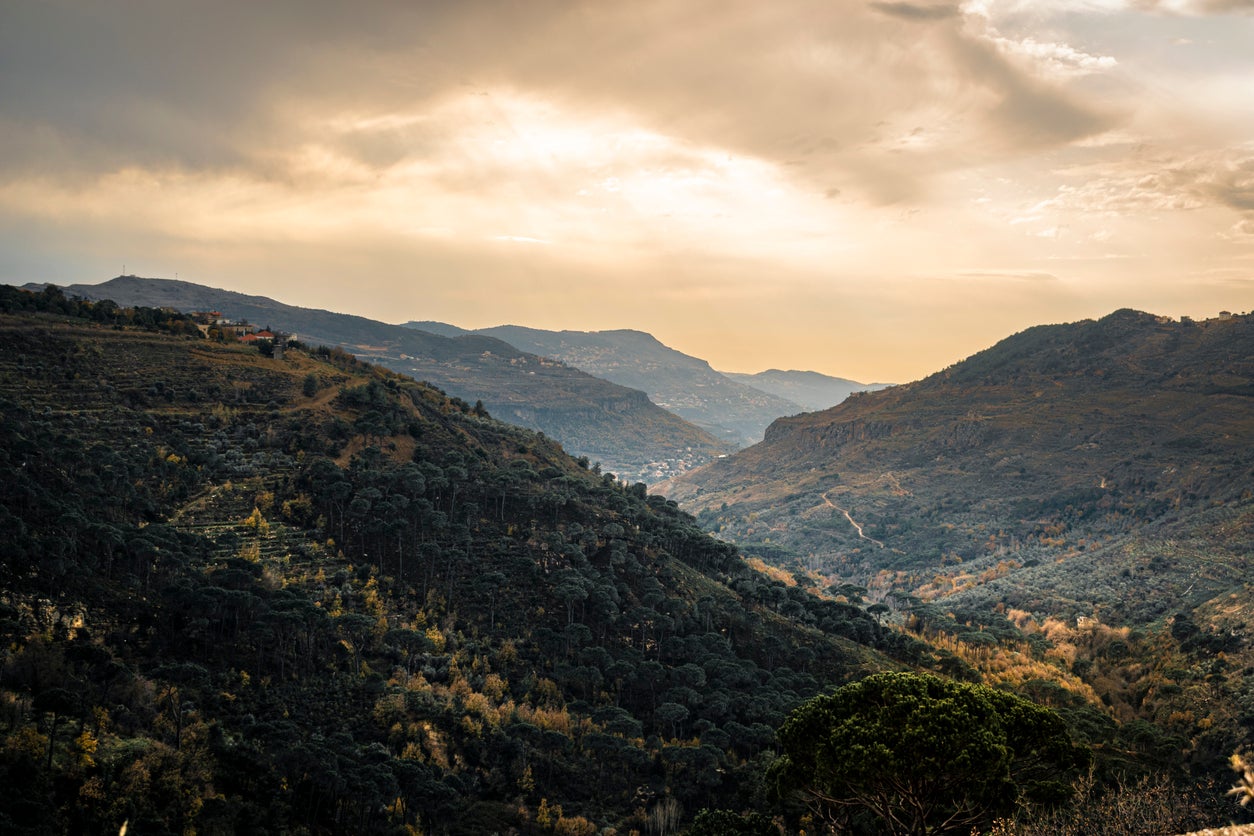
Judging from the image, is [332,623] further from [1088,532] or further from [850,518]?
[850,518]

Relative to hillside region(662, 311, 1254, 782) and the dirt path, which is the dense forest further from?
the dirt path

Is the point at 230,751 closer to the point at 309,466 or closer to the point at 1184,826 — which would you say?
the point at 309,466

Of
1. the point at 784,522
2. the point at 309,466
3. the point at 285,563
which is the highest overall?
the point at 309,466

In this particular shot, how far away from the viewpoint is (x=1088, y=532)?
5098 inches

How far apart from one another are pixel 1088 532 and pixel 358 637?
128 m

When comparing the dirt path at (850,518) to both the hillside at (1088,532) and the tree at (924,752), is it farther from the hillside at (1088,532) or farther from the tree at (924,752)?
the tree at (924,752)

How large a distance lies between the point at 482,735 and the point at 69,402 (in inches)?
1693

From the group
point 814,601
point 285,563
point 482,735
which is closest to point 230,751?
point 482,735

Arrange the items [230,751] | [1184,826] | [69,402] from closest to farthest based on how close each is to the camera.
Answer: [1184,826], [230,751], [69,402]

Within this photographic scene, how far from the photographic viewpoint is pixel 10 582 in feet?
117

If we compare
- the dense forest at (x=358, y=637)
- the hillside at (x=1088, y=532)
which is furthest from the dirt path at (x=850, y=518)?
the dense forest at (x=358, y=637)

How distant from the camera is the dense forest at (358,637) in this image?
30703 millimetres

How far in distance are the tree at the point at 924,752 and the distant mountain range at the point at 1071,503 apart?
6452 cm

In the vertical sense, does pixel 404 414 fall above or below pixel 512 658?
above
